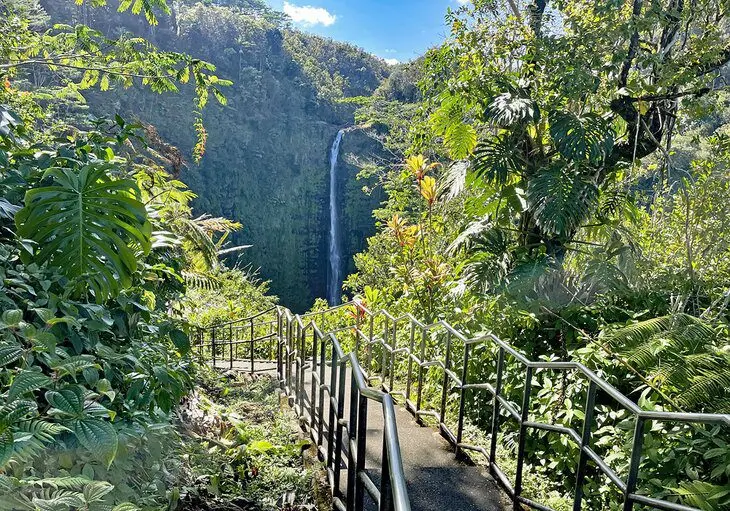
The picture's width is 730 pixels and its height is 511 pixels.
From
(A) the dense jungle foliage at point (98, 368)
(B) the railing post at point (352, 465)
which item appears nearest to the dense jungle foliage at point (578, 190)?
(B) the railing post at point (352, 465)

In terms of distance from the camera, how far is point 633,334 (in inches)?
124

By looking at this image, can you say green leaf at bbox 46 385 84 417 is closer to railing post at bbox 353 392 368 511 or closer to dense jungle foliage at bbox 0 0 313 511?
dense jungle foliage at bbox 0 0 313 511

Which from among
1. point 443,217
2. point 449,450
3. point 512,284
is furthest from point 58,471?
point 443,217

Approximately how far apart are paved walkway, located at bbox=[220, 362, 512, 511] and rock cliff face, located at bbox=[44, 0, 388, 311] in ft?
87.7

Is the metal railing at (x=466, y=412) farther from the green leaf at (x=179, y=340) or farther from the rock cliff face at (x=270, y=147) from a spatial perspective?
the rock cliff face at (x=270, y=147)

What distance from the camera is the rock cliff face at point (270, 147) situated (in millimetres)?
30750

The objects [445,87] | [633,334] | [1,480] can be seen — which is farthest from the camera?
[445,87]

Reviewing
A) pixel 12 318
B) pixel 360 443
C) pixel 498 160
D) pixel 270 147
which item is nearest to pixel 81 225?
pixel 12 318

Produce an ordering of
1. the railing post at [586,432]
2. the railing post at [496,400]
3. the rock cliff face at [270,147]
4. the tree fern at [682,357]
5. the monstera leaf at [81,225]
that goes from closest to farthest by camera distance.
Result: the monstera leaf at [81,225] < the railing post at [586,432] < the tree fern at [682,357] < the railing post at [496,400] < the rock cliff face at [270,147]

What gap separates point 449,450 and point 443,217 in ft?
15.5

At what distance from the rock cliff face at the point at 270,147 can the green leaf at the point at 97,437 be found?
28986 millimetres

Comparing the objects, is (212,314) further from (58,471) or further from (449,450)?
(58,471)

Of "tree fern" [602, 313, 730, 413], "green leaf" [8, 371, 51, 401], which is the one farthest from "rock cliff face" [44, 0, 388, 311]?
"green leaf" [8, 371, 51, 401]

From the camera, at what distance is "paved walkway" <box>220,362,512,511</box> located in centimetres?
272
